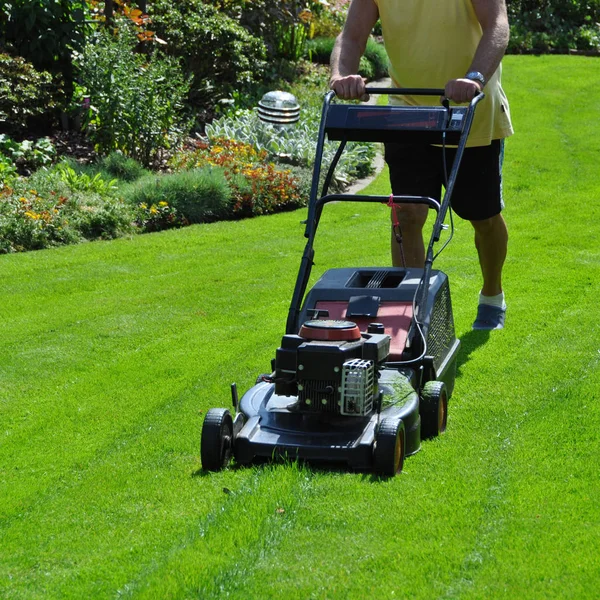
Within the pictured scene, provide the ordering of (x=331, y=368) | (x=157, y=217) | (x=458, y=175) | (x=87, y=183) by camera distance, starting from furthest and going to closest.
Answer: (x=87, y=183)
(x=157, y=217)
(x=458, y=175)
(x=331, y=368)

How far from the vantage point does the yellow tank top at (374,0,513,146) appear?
4.64 metres

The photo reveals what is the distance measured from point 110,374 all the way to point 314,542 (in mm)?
2099

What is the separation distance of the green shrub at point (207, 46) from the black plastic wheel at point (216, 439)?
343 inches

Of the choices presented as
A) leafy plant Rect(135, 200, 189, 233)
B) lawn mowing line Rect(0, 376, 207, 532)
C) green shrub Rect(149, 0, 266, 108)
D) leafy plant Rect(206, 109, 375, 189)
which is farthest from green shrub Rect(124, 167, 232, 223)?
lawn mowing line Rect(0, 376, 207, 532)

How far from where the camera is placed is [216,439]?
359cm

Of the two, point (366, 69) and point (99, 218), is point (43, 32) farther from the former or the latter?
point (366, 69)

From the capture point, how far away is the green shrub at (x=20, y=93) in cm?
976

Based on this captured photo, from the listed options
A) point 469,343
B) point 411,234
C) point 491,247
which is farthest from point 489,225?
point 469,343

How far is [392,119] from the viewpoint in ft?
14.1

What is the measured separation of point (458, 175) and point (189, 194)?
13.1 feet

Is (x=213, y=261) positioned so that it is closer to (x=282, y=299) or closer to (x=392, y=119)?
(x=282, y=299)

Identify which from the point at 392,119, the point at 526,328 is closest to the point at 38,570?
the point at 392,119

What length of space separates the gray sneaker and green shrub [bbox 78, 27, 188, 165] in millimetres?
5043

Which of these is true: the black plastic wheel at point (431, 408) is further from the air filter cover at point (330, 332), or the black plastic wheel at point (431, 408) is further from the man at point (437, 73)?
the man at point (437, 73)
